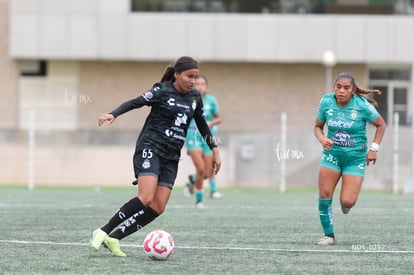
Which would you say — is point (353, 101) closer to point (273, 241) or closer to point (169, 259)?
point (273, 241)

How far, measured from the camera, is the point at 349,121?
1089 centimetres

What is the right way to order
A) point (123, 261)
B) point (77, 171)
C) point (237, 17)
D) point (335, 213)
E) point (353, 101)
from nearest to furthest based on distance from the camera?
1. point (123, 261)
2. point (353, 101)
3. point (335, 213)
4. point (77, 171)
5. point (237, 17)

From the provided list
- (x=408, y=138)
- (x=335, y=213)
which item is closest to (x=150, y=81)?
(x=408, y=138)

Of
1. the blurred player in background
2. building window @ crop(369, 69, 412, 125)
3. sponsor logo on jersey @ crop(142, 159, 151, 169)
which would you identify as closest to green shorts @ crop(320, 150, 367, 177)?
sponsor logo on jersey @ crop(142, 159, 151, 169)

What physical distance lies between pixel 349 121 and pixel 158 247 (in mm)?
2831

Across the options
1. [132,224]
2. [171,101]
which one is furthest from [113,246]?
[171,101]

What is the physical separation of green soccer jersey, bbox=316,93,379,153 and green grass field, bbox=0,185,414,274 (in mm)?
1053

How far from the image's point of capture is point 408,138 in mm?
29266

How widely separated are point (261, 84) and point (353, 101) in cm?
2865

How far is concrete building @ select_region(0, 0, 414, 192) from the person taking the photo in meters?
37.8

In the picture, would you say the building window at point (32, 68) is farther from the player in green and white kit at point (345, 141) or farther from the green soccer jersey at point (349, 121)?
the green soccer jersey at point (349, 121)

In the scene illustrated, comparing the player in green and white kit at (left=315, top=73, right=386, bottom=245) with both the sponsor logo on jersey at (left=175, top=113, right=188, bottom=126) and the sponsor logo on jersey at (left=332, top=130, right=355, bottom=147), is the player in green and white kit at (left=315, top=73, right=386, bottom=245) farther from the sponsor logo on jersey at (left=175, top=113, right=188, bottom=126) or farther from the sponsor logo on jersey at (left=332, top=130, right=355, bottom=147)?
the sponsor logo on jersey at (left=175, top=113, right=188, bottom=126)

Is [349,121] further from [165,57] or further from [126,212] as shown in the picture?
[165,57]

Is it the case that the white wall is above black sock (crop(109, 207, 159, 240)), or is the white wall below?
above
